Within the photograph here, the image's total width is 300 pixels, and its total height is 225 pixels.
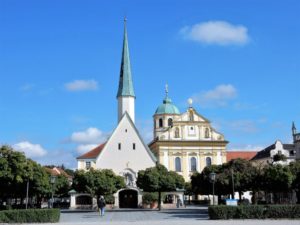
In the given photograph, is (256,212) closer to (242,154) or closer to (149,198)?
(149,198)

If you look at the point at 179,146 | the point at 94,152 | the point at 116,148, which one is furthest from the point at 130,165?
the point at 179,146

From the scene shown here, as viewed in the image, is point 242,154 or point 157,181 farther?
point 242,154

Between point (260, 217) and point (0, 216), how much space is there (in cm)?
1925

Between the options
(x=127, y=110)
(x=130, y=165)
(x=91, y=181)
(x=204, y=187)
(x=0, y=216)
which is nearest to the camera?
(x=0, y=216)

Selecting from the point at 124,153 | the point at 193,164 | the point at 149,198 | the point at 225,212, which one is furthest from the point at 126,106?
the point at 225,212

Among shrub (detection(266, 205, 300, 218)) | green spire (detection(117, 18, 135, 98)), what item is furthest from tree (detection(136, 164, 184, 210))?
green spire (detection(117, 18, 135, 98))

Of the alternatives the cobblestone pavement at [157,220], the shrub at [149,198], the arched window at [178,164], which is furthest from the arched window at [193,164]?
the cobblestone pavement at [157,220]

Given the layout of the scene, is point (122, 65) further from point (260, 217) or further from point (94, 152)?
point (260, 217)

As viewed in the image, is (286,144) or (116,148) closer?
(116,148)

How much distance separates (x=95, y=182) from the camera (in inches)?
2185

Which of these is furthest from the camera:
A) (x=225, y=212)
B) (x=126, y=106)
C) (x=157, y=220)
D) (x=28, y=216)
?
(x=126, y=106)

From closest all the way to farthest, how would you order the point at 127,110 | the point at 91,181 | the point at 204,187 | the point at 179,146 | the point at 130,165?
the point at 91,181
the point at 204,187
the point at 130,165
the point at 127,110
the point at 179,146

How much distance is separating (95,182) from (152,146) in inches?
2208

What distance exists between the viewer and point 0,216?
1319 inches
